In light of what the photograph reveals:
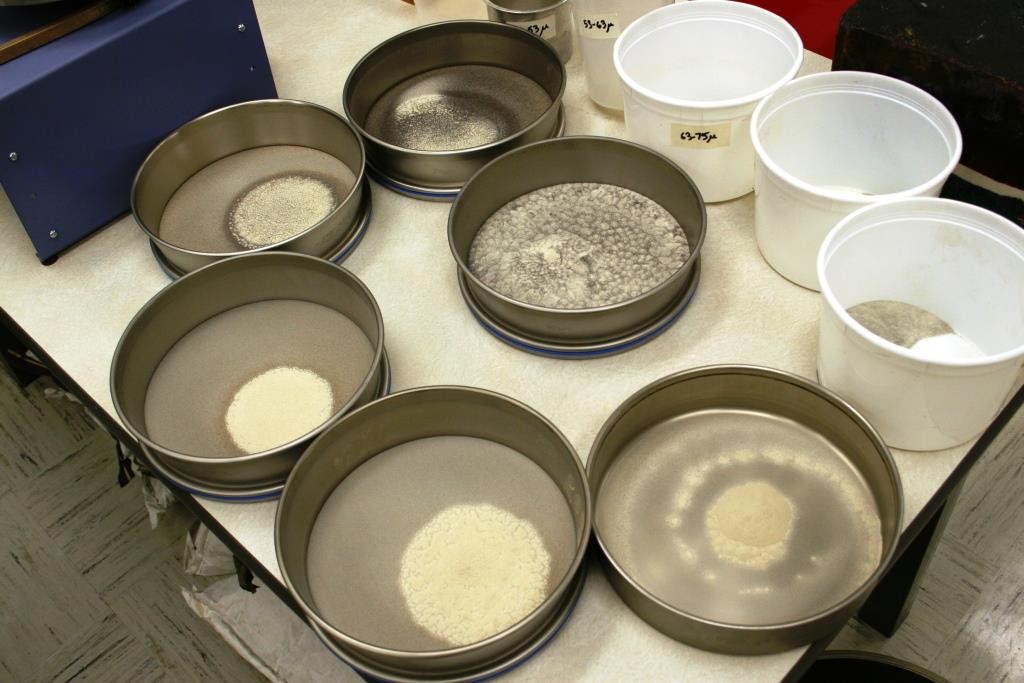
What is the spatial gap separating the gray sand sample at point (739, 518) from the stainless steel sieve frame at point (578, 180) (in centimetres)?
13

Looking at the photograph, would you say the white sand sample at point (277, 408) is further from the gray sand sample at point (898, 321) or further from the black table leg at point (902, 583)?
the black table leg at point (902, 583)

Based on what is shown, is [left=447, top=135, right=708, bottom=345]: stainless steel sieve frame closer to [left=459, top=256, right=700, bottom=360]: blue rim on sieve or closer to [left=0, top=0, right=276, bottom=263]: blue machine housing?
[left=459, top=256, right=700, bottom=360]: blue rim on sieve

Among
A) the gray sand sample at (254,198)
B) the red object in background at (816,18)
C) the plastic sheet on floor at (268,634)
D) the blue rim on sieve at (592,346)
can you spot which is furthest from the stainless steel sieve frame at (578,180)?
the plastic sheet on floor at (268,634)

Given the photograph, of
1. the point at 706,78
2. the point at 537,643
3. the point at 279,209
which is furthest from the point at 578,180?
Result: the point at 537,643

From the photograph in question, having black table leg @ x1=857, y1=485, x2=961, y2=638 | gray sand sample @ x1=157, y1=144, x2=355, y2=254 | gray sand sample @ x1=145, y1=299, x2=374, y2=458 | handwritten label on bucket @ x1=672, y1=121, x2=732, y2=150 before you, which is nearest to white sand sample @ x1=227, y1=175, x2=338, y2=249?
gray sand sample @ x1=157, y1=144, x2=355, y2=254

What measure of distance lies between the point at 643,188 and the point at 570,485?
0.46m

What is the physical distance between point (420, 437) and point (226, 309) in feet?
1.09

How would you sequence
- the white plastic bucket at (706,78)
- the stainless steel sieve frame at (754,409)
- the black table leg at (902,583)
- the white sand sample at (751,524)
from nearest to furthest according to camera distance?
the stainless steel sieve frame at (754,409), the white sand sample at (751,524), the white plastic bucket at (706,78), the black table leg at (902,583)

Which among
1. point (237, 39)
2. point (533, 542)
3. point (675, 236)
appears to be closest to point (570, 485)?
point (533, 542)

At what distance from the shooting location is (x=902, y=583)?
1394mm

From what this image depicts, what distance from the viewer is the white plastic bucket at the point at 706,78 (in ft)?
3.73

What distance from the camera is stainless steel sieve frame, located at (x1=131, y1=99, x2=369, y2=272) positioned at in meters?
1.19

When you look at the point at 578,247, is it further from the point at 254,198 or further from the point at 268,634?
the point at 268,634

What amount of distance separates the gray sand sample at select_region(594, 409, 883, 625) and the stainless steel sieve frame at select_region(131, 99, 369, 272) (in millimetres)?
479
